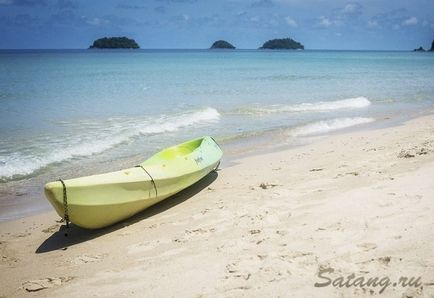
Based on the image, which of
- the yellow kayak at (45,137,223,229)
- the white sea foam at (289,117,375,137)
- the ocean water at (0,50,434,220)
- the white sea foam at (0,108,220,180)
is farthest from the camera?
the white sea foam at (289,117,375,137)

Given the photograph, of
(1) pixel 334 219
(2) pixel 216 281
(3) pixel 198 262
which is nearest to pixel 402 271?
(1) pixel 334 219

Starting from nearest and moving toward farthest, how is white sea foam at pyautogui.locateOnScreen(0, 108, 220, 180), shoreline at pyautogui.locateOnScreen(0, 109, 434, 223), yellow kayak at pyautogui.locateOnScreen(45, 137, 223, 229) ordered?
yellow kayak at pyautogui.locateOnScreen(45, 137, 223, 229), shoreline at pyautogui.locateOnScreen(0, 109, 434, 223), white sea foam at pyautogui.locateOnScreen(0, 108, 220, 180)

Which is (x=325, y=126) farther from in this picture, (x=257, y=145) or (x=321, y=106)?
(x=321, y=106)

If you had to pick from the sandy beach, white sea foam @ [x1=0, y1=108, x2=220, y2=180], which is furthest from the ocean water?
the sandy beach

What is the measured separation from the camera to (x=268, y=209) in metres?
5.09

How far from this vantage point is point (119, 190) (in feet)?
17.7

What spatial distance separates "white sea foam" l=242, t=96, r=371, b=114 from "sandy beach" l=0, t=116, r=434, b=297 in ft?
30.4

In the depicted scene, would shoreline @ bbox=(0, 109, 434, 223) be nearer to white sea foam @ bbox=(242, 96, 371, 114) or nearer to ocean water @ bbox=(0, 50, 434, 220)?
ocean water @ bbox=(0, 50, 434, 220)

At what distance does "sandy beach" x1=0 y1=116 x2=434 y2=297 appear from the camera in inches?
129

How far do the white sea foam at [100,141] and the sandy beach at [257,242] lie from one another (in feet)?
9.02

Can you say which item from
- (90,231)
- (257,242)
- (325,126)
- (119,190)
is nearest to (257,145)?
(325,126)

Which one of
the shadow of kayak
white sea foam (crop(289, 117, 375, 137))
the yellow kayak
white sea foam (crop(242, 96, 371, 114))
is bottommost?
the shadow of kayak

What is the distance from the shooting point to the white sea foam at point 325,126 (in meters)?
11.8

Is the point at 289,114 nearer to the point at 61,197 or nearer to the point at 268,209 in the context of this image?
the point at 268,209
